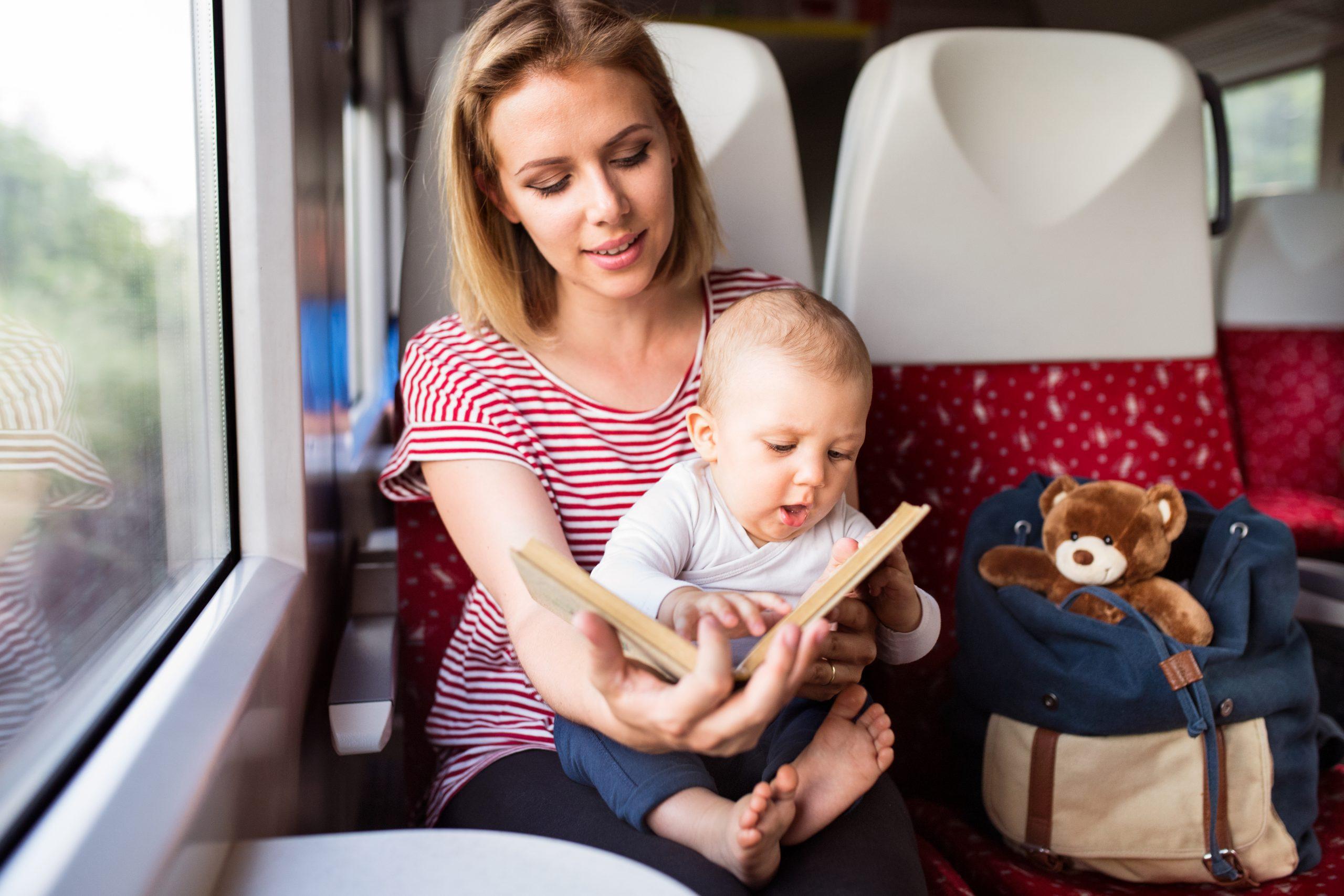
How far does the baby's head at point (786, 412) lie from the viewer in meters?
1.10

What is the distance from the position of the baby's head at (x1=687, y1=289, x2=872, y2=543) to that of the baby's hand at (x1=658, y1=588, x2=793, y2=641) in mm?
189

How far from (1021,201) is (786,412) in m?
0.98

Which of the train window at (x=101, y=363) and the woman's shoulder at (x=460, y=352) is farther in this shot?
the woman's shoulder at (x=460, y=352)

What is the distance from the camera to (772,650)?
2.62 feet

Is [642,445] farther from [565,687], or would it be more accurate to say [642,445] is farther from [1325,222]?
[1325,222]

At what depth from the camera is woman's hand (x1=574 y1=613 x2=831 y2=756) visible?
2.61 feet

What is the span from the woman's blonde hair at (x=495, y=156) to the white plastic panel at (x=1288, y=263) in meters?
1.93

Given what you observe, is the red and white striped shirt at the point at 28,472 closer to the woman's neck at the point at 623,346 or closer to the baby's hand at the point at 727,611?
the baby's hand at the point at 727,611

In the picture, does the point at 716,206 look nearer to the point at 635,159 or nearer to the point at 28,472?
the point at 635,159

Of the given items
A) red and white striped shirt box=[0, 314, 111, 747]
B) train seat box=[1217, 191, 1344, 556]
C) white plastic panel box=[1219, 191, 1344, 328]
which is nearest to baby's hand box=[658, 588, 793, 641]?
red and white striped shirt box=[0, 314, 111, 747]

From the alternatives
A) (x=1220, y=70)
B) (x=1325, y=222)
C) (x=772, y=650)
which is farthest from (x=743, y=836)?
(x=1220, y=70)

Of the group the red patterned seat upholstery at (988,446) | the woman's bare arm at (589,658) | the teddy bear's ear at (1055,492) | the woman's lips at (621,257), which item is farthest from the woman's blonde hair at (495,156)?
the teddy bear's ear at (1055,492)

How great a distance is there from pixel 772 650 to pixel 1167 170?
1507 millimetres

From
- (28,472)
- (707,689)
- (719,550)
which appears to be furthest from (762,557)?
(28,472)
